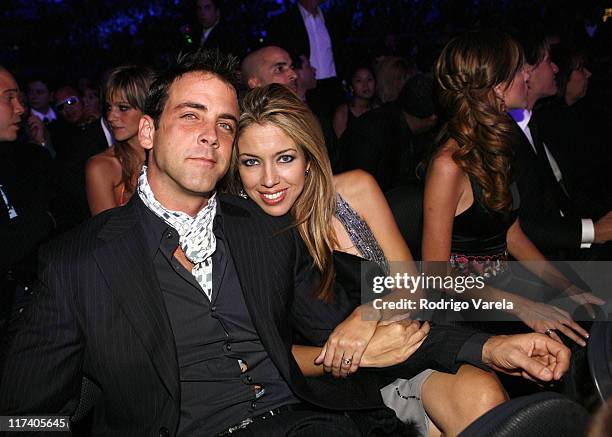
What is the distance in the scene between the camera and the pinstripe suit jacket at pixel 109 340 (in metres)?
1.58

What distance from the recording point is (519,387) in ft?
7.03

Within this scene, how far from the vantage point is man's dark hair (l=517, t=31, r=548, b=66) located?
3.09m

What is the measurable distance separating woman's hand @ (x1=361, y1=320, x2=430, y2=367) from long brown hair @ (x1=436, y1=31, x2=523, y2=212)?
87 centimetres

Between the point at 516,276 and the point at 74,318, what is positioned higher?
the point at 74,318

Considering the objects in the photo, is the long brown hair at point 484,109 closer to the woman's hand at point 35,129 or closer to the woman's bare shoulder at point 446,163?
the woman's bare shoulder at point 446,163

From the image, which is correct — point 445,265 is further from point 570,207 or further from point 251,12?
point 251,12

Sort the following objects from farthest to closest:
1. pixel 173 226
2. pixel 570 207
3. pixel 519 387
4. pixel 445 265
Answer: pixel 570 207, pixel 445 265, pixel 519 387, pixel 173 226

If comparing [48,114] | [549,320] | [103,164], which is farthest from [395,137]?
[48,114]

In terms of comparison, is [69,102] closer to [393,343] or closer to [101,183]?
[101,183]

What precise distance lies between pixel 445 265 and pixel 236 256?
3.25 ft

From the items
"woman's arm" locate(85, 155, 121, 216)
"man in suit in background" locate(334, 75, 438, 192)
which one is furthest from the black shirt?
"man in suit in background" locate(334, 75, 438, 192)

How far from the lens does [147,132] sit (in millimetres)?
2021

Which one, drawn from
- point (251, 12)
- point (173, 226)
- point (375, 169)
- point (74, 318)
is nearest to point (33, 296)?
point (74, 318)

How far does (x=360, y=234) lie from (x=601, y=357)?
1288mm
